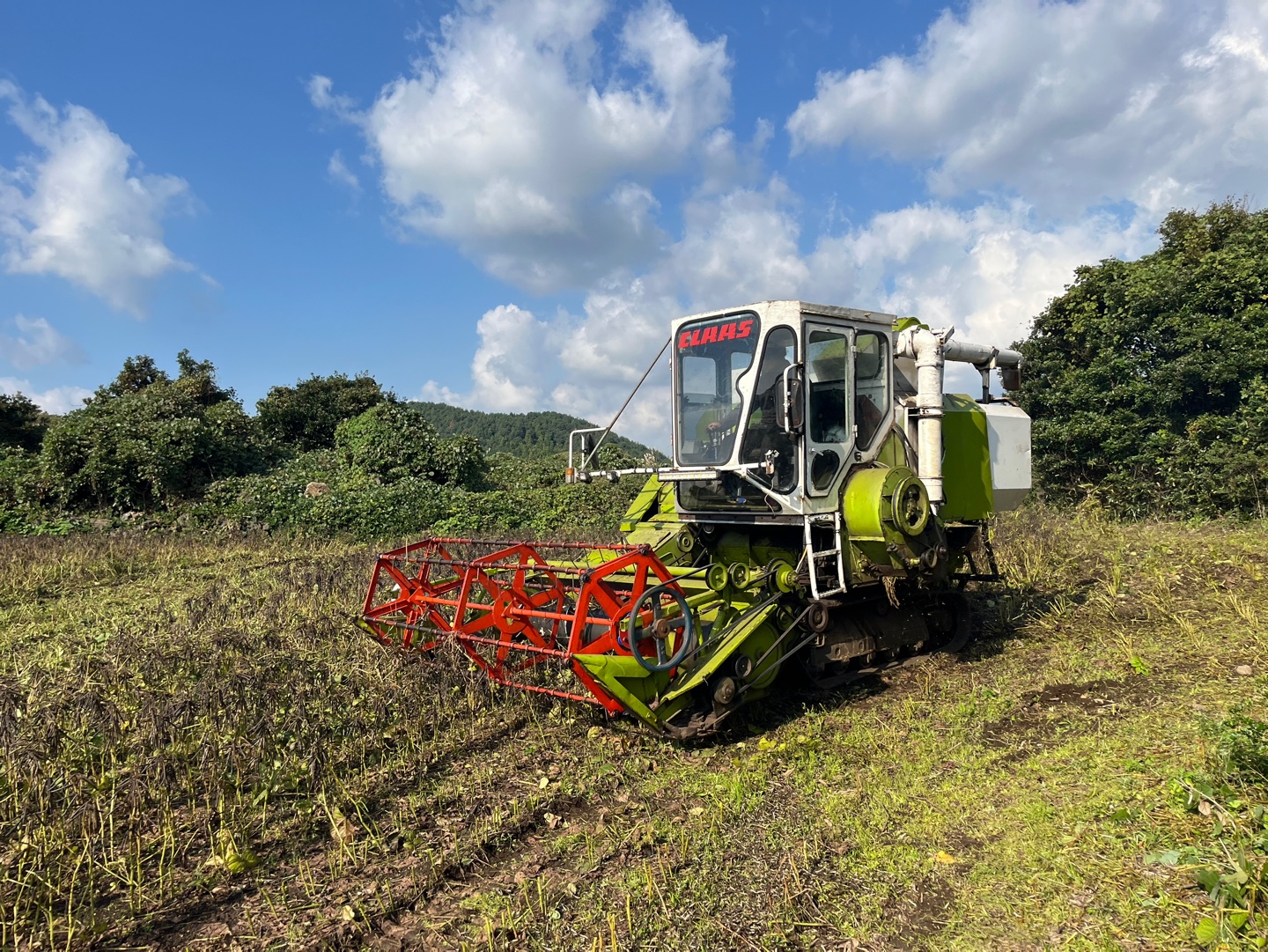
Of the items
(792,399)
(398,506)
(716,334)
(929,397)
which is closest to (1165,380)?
(929,397)

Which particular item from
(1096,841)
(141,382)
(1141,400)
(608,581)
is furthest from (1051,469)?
(141,382)

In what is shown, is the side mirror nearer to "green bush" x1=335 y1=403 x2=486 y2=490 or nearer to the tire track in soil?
the tire track in soil

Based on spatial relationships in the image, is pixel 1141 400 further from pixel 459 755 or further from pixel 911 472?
pixel 459 755

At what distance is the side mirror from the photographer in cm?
542

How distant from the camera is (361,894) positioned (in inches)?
138

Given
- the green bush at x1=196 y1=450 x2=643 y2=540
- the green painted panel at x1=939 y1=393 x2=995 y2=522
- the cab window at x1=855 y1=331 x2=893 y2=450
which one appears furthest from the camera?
the green bush at x1=196 y1=450 x2=643 y2=540

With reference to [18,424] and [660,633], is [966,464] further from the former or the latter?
[18,424]

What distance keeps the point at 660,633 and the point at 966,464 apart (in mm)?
3803

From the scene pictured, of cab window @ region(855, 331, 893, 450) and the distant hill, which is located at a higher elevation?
the distant hill

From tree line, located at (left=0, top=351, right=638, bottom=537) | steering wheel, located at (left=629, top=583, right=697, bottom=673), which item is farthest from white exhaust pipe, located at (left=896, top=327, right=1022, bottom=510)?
tree line, located at (left=0, top=351, right=638, bottom=537)

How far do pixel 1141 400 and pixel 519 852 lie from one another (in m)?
18.7

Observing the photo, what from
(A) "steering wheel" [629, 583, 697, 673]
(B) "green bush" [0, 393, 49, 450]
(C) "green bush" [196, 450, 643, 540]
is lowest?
(A) "steering wheel" [629, 583, 697, 673]

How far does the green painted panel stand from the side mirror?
2.27 m

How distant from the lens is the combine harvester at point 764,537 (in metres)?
5.34
